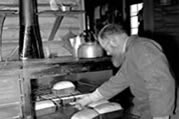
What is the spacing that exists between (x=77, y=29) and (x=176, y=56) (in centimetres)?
159

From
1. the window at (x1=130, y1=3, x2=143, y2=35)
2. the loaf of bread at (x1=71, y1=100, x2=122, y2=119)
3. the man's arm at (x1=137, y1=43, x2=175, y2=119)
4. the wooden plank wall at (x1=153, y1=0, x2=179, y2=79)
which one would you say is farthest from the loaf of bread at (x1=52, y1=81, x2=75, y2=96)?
the window at (x1=130, y1=3, x2=143, y2=35)

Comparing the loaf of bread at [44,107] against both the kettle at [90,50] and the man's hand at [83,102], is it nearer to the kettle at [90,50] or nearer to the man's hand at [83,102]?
the man's hand at [83,102]

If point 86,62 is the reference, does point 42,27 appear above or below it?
above

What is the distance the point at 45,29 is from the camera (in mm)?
2129

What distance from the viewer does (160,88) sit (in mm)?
1272

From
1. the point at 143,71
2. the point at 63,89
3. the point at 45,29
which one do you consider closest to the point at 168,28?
the point at 45,29

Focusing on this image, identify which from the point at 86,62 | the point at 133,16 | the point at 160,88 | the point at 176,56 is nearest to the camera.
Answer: the point at 160,88

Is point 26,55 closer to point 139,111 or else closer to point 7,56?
point 7,56

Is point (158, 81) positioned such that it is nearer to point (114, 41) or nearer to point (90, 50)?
point (114, 41)

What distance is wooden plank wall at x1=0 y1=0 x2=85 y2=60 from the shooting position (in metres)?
1.98

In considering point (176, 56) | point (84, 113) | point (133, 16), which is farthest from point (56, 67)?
point (133, 16)

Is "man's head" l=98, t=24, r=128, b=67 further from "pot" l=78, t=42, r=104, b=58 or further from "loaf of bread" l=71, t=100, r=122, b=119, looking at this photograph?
"loaf of bread" l=71, t=100, r=122, b=119

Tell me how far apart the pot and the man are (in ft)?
0.78

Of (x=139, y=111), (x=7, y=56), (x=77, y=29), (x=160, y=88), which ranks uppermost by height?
(x=77, y=29)
